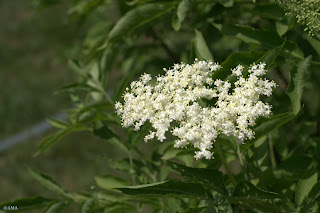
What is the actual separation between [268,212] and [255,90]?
0.50m

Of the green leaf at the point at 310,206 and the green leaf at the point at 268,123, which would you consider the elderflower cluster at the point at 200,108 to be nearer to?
the green leaf at the point at 268,123

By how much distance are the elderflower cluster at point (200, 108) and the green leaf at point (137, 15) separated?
0.45 meters

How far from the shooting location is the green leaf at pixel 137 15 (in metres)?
1.66

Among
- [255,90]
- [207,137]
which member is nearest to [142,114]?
[207,137]

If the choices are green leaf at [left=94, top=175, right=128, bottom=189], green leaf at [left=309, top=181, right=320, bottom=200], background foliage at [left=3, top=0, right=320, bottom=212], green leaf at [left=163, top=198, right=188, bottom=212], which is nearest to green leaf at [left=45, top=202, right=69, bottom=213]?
background foliage at [left=3, top=0, right=320, bottom=212]

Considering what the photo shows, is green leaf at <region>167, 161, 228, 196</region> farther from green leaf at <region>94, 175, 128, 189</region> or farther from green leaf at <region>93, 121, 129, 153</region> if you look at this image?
green leaf at <region>94, 175, 128, 189</region>

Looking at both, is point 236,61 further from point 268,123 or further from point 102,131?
point 102,131

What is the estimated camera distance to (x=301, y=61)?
143 centimetres

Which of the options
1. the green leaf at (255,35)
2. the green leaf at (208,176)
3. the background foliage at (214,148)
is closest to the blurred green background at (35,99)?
Answer: the background foliage at (214,148)

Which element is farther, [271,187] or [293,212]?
[271,187]

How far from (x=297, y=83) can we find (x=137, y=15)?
2.42 feet

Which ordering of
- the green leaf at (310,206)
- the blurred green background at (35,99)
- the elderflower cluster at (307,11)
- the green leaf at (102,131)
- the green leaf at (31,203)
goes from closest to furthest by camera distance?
the elderflower cluster at (307,11) → the green leaf at (310,206) → the green leaf at (31,203) → the green leaf at (102,131) → the blurred green background at (35,99)

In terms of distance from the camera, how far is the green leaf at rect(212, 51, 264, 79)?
1304 millimetres

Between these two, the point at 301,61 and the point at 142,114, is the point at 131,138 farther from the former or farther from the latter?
the point at 301,61
